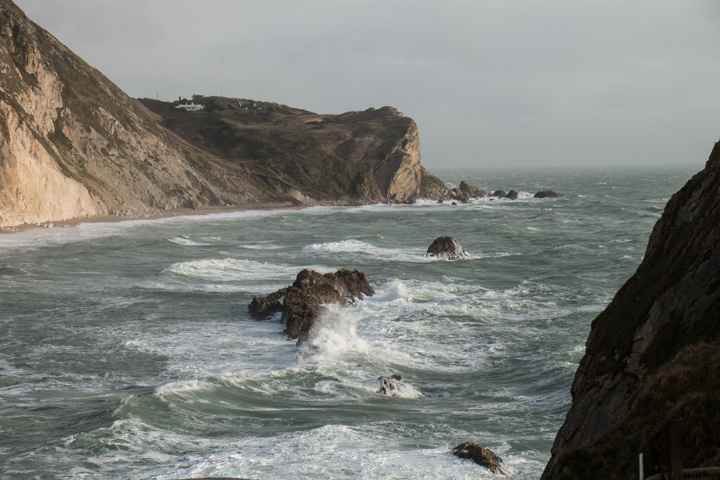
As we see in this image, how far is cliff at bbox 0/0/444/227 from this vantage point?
5731cm

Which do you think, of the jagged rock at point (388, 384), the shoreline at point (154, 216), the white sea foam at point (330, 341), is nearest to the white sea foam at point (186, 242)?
the shoreline at point (154, 216)

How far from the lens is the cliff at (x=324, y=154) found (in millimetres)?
103375

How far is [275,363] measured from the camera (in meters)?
20.8

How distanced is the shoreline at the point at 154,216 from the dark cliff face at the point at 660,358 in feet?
154

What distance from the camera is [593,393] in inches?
415

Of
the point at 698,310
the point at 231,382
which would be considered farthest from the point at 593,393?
the point at 231,382

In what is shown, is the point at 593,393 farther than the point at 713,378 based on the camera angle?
Yes

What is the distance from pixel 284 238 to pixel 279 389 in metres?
38.4

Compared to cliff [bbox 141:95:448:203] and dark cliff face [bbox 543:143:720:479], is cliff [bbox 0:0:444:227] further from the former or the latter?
dark cliff face [bbox 543:143:720:479]

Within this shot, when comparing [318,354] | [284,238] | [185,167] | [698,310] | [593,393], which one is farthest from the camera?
[185,167]

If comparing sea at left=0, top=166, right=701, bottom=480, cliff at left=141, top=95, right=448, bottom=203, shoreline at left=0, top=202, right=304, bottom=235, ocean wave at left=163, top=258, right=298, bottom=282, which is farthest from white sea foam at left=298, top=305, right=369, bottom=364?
cliff at left=141, top=95, right=448, bottom=203

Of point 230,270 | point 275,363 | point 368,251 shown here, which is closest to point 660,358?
point 275,363

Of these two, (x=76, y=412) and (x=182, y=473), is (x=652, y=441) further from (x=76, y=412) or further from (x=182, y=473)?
(x=76, y=412)

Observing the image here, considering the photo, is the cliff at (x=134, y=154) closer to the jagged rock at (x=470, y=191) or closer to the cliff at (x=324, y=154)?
the cliff at (x=324, y=154)
